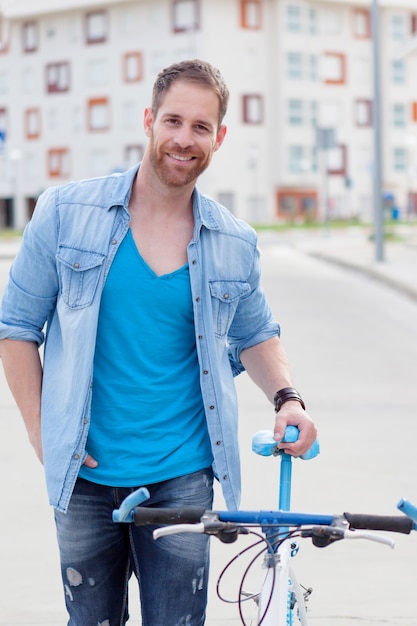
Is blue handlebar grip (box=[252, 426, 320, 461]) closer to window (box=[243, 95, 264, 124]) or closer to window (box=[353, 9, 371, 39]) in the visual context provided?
window (box=[243, 95, 264, 124])

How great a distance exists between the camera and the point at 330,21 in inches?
2933

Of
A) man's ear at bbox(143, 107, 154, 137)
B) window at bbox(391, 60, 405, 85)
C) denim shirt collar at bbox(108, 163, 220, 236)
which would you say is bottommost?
denim shirt collar at bbox(108, 163, 220, 236)

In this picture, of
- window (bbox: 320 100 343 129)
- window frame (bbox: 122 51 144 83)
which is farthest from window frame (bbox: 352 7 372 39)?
window frame (bbox: 122 51 144 83)

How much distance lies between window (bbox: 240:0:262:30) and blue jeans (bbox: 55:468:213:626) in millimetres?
69896

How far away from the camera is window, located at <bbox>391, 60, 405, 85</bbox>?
7769 centimetres

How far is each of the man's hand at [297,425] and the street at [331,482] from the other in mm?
2018

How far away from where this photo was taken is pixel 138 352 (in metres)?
3.28

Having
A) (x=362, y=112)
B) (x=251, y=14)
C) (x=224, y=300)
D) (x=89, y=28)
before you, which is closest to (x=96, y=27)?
(x=89, y=28)

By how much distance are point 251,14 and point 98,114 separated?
394 inches

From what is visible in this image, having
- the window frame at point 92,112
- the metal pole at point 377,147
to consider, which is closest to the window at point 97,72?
the window frame at point 92,112

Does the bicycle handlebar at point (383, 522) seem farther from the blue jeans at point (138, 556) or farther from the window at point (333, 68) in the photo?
the window at point (333, 68)

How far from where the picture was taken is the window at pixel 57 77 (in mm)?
75938

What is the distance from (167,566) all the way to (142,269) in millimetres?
741

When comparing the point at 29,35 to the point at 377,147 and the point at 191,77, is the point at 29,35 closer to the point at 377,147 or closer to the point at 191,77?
the point at 377,147
